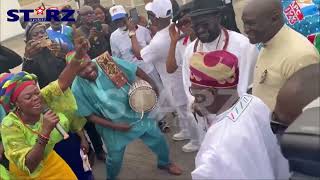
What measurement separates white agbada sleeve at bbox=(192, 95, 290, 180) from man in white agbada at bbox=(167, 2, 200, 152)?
2.12m

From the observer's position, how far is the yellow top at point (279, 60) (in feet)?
9.34

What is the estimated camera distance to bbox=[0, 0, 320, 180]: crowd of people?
2.20m

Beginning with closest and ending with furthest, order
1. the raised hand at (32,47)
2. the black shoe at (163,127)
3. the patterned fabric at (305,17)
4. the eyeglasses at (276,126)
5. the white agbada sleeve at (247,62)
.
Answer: the eyeglasses at (276,126) < the white agbada sleeve at (247,62) < the patterned fabric at (305,17) < the raised hand at (32,47) < the black shoe at (163,127)

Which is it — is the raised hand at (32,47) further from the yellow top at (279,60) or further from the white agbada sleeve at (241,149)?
the white agbada sleeve at (241,149)

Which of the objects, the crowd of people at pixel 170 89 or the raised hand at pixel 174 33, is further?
the raised hand at pixel 174 33

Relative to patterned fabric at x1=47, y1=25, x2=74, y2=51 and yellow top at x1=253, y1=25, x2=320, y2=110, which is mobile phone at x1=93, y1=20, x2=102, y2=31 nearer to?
patterned fabric at x1=47, y1=25, x2=74, y2=51

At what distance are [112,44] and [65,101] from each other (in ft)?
7.85

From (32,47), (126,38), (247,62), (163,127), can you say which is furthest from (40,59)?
(247,62)

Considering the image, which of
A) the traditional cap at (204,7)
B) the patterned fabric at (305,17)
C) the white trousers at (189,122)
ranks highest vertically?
the traditional cap at (204,7)

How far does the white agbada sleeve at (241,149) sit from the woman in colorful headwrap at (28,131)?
1285 millimetres

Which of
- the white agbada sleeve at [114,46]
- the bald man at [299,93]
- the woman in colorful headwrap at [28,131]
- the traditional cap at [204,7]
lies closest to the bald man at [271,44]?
the traditional cap at [204,7]

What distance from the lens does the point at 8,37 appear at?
14.6 m

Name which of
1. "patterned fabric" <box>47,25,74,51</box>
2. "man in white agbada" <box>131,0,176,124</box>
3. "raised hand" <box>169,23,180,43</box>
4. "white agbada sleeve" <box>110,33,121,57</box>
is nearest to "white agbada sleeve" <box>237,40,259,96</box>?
"raised hand" <box>169,23,180,43</box>

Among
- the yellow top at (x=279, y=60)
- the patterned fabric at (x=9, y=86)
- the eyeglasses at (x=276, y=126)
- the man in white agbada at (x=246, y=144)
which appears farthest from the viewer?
the patterned fabric at (x=9, y=86)
